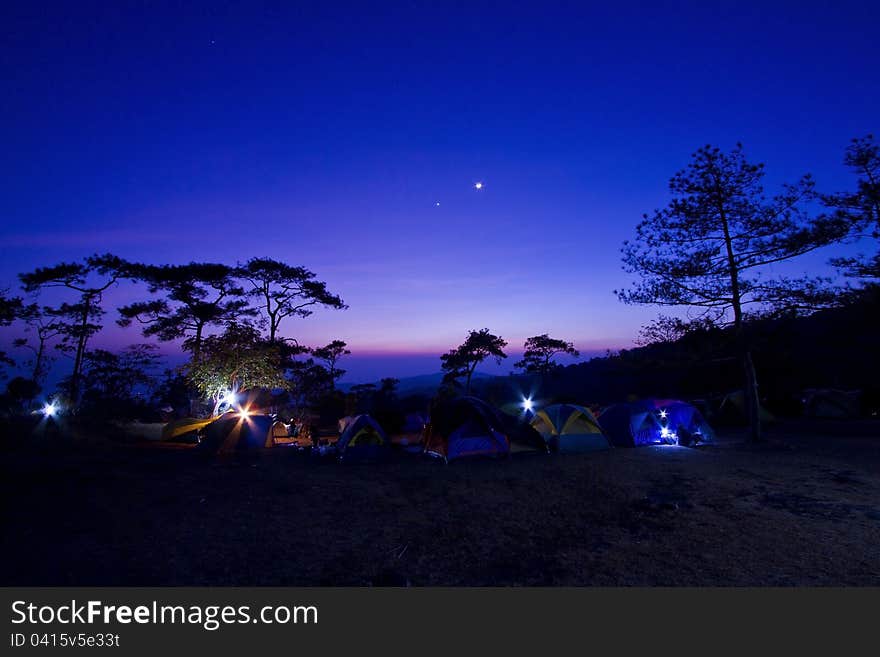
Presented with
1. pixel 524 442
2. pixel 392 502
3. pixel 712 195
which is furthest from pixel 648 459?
pixel 712 195

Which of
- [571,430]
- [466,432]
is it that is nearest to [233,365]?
[466,432]

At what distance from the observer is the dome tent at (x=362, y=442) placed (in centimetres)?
1288

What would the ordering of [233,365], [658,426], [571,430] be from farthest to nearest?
1. [233,365]
2. [658,426]
3. [571,430]

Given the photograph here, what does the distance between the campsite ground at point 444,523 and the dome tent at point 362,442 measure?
4.14 feet

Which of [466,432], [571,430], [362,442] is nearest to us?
[466,432]

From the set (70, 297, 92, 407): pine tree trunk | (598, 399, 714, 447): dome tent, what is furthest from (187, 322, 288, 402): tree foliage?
(598, 399, 714, 447): dome tent

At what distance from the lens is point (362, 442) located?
1342cm

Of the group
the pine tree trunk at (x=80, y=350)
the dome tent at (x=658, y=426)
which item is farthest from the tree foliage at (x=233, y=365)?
the dome tent at (x=658, y=426)

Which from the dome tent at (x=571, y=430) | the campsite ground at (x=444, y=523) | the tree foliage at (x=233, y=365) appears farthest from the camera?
the tree foliage at (x=233, y=365)

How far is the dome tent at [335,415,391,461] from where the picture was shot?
42.2ft

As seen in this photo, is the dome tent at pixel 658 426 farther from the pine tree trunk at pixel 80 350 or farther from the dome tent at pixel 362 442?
the pine tree trunk at pixel 80 350

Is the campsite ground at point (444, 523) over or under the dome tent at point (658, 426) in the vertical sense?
under

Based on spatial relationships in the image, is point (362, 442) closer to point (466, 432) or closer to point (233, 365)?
point (466, 432)

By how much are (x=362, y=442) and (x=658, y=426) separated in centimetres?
1069
